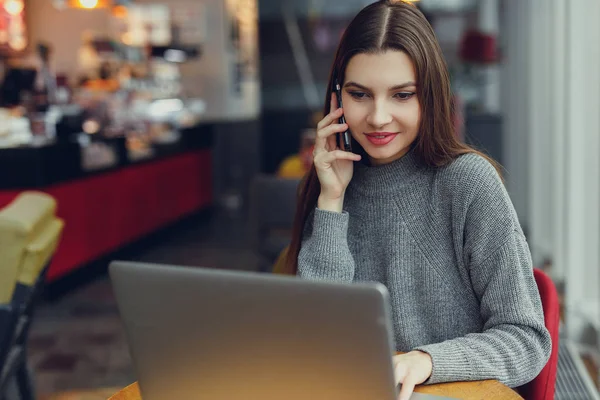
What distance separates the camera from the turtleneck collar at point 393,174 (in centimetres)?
153

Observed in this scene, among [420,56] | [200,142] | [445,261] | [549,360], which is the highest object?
[420,56]

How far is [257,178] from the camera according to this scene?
3.80 m

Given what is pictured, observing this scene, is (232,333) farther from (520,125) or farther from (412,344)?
(520,125)

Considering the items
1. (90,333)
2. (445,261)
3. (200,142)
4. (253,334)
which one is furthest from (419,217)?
(200,142)

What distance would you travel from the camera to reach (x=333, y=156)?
1.56 m

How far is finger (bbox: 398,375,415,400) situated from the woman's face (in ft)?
1.53

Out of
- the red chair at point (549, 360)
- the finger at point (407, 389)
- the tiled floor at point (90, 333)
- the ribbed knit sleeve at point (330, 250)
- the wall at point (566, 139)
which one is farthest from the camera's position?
the wall at point (566, 139)

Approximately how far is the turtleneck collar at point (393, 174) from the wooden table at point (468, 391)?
0.42m

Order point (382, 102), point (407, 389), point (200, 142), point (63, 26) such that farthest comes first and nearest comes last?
1. point (63, 26)
2. point (200, 142)
3. point (382, 102)
4. point (407, 389)

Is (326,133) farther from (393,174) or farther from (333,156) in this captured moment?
(393,174)

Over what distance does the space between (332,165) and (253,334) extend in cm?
71

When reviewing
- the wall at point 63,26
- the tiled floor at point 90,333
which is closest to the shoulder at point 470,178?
the tiled floor at point 90,333

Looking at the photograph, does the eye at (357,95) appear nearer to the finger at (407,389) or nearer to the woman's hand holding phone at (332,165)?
the woman's hand holding phone at (332,165)

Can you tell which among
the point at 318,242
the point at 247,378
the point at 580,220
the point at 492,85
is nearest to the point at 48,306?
Result: the point at 580,220
